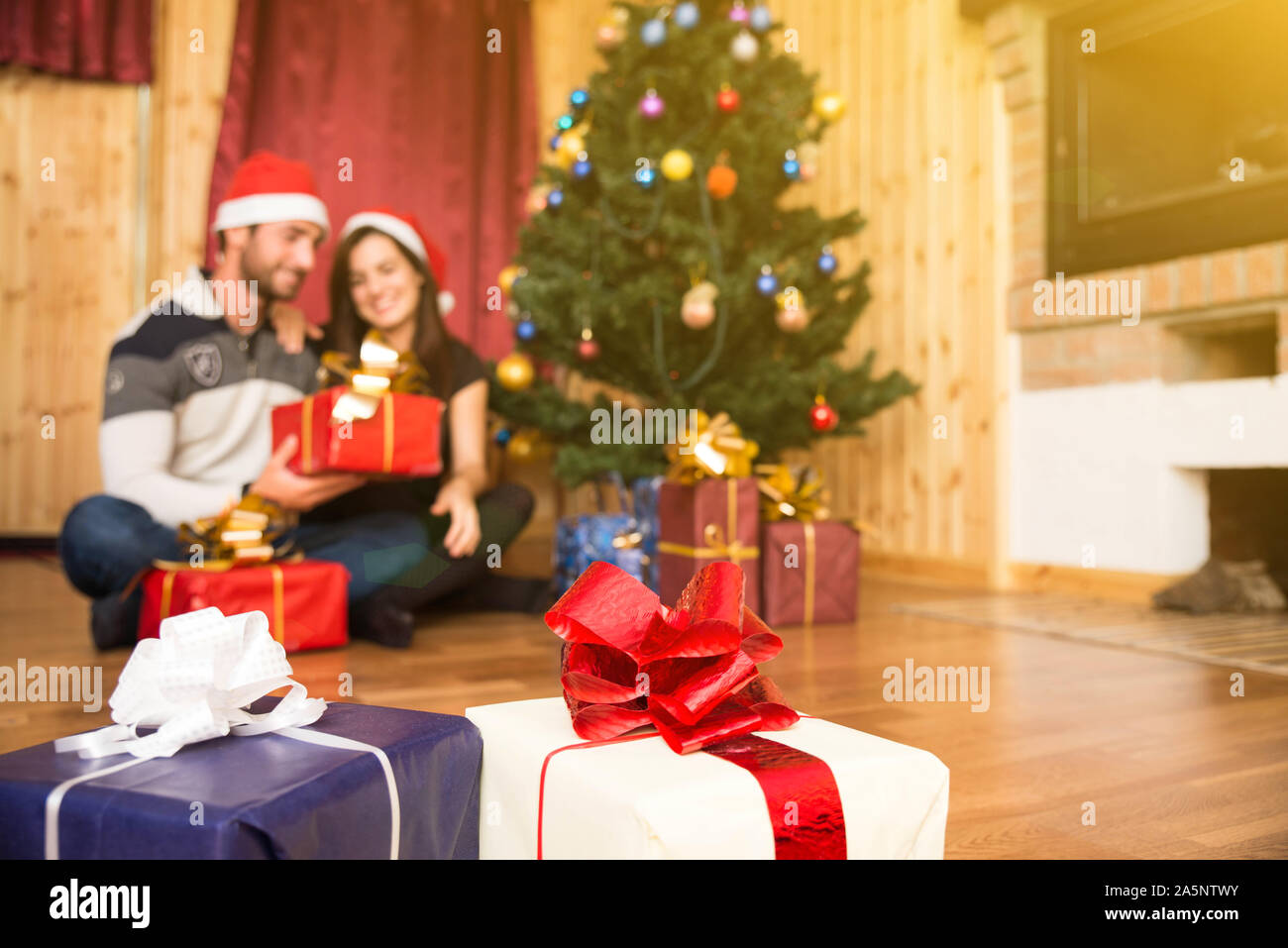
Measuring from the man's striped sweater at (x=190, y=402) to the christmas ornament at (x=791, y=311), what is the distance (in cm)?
109

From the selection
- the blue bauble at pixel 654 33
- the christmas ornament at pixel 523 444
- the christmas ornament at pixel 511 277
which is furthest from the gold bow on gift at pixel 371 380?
the blue bauble at pixel 654 33

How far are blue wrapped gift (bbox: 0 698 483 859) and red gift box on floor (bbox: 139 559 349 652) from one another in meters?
1.02

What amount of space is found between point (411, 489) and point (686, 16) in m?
1.33

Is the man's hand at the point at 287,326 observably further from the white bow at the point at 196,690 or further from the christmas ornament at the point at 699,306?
the white bow at the point at 196,690

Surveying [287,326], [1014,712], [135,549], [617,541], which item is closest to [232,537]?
[135,549]

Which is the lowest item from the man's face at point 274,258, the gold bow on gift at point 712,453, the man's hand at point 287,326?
the gold bow on gift at point 712,453

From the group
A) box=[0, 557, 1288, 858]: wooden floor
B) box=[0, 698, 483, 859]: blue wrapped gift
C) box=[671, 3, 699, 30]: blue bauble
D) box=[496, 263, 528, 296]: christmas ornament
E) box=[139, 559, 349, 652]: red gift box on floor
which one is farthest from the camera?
box=[496, 263, 528, 296]: christmas ornament

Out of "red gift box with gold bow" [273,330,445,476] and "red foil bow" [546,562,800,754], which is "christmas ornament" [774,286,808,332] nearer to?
"red gift box with gold bow" [273,330,445,476]

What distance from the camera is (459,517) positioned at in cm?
208

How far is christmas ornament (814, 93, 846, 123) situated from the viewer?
8.60ft

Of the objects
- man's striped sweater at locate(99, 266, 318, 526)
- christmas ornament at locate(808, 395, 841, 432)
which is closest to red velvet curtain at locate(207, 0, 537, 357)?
man's striped sweater at locate(99, 266, 318, 526)

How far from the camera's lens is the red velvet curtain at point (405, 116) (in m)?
3.41

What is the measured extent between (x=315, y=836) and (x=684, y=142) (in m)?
2.23

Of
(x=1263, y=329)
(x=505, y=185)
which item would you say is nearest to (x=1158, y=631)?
(x=1263, y=329)
